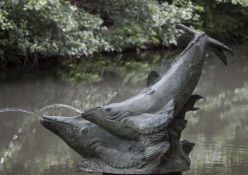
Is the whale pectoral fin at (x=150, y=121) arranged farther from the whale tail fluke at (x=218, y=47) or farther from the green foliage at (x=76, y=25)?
the green foliage at (x=76, y=25)

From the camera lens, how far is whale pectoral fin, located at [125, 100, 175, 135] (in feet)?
Answer: 11.6

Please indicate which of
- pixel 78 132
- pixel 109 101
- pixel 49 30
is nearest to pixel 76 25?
pixel 49 30

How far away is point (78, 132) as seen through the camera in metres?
3.77

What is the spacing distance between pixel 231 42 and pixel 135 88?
454 inches

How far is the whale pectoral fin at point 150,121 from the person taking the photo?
354 centimetres

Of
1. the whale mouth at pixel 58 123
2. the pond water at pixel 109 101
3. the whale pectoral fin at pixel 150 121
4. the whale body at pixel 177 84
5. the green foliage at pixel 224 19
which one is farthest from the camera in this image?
the green foliage at pixel 224 19

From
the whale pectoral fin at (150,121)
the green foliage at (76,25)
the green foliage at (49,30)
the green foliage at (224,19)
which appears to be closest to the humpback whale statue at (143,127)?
the whale pectoral fin at (150,121)

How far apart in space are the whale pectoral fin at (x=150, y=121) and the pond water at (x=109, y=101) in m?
2.17

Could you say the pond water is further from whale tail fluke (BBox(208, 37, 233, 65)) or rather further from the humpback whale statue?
the humpback whale statue

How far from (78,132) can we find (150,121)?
1.56 ft

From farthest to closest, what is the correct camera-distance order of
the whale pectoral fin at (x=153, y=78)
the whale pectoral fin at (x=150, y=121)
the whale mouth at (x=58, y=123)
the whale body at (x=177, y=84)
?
the whale pectoral fin at (x=153, y=78)
the whale mouth at (x=58, y=123)
the whale body at (x=177, y=84)
the whale pectoral fin at (x=150, y=121)

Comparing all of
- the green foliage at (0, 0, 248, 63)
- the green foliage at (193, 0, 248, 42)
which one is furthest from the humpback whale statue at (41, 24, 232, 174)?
the green foliage at (193, 0, 248, 42)

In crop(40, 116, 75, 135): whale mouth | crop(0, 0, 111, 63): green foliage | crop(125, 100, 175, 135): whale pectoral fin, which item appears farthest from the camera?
crop(0, 0, 111, 63): green foliage

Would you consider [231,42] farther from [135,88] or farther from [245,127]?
[245,127]
